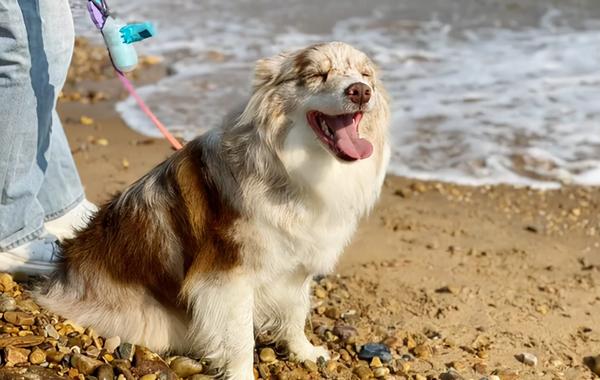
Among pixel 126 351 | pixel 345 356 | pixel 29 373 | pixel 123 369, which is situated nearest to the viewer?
pixel 29 373

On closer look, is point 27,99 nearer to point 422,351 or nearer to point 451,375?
point 422,351

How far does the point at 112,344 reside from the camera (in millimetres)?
3729

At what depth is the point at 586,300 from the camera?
4887 mm

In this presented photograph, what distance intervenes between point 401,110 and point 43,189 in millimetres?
4779

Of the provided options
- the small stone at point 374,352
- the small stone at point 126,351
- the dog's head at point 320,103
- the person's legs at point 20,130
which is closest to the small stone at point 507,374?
the small stone at point 374,352

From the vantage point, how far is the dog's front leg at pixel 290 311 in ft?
12.3

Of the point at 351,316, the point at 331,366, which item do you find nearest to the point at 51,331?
the point at 331,366

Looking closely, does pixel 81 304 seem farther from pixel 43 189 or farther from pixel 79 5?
pixel 79 5

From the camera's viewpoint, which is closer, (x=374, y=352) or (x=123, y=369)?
(x=123, y=369)

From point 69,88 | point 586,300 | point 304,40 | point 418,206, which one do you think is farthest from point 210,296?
point 304,40

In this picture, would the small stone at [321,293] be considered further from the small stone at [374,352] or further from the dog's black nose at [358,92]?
the dog's black nose at [358,92]

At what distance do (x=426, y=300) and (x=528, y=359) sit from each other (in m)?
0.82

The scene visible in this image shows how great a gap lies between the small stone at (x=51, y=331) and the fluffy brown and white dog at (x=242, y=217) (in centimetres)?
16

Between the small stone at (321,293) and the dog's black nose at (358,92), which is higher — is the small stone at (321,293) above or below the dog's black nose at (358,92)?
below
